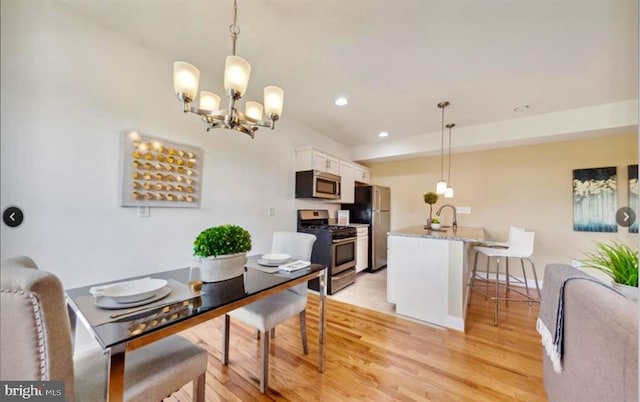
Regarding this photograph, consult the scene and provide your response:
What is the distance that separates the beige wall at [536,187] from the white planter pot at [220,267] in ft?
13.3

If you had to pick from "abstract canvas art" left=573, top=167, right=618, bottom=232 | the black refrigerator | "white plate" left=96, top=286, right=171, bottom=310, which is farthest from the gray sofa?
"abstract canvas art" left=573, top=167, right=618, bottom=232

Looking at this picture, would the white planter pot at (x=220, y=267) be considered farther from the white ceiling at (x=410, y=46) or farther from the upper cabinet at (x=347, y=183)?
the upper cabinet at (x=347, y=183)

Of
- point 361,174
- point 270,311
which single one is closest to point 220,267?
point 270,311

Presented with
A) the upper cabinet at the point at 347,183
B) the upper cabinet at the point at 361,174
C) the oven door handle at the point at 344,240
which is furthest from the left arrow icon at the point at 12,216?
the upper cabinet at the point at 361,174

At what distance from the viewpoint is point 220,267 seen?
4.29ft

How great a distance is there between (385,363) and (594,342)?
127 centimetres

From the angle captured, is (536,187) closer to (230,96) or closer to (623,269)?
(623,269)

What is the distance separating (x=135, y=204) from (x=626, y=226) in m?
5.72

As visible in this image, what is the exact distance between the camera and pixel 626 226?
3.11m

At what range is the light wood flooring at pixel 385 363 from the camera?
4.84 ft

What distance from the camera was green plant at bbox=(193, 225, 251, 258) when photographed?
1279mm

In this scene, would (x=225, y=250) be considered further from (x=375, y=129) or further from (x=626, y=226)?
(x=626, y=226)

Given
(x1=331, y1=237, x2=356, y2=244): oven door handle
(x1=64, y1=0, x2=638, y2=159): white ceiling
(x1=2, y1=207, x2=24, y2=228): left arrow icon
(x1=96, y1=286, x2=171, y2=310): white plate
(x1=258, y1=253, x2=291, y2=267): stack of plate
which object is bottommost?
(x1=331, y1=237, x2=356, y2=244): oven door handle

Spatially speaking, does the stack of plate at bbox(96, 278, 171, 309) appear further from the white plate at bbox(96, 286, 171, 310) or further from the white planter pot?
the white planter pot
